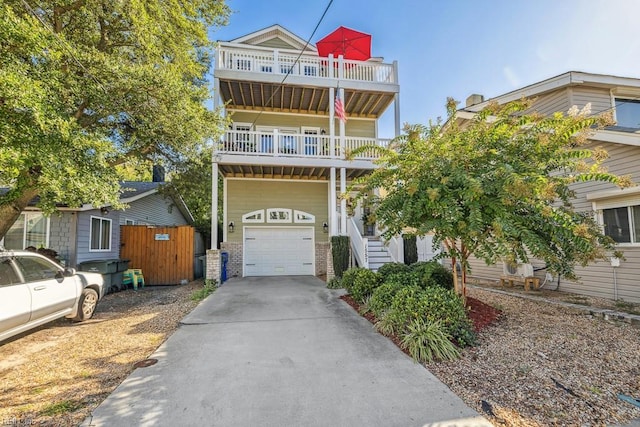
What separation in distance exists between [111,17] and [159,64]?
1.39 metres

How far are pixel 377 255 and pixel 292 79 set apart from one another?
22.2 feet

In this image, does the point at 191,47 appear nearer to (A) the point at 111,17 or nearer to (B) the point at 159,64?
(B) the point at 159,64

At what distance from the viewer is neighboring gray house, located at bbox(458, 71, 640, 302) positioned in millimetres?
6898

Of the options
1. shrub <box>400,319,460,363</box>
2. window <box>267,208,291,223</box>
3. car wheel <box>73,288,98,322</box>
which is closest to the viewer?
shrub <box>400,319,460,363</box>

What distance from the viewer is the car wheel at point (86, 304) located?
5979 millimetres

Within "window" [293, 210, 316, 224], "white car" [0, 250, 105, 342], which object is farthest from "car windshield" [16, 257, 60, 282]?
"window" [293, 210, 316, 224]

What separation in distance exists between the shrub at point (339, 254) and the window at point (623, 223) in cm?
→ 663

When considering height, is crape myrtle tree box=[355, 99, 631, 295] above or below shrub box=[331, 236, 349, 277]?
above

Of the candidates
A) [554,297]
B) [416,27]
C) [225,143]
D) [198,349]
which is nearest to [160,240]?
[225,143]

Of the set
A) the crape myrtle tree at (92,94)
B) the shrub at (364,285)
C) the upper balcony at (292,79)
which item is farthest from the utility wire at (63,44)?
the shrub at (364,285)

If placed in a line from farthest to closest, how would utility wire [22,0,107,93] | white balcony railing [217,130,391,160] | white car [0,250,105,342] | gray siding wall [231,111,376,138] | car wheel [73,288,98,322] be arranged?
gray siding wall [231,111,376,138] < white balcony railing [217,130,391,160] < car wheel [73,288,98,322] < utility wire [22,0,107,93] < white car [0,250,105,342]

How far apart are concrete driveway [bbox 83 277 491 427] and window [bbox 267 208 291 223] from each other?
6809 mm

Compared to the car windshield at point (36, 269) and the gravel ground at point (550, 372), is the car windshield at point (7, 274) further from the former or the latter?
the gravel ground at point (550, 372)

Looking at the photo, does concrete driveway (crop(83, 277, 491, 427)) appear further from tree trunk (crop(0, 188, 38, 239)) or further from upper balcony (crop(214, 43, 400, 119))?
upper balcony (crop(214, 43, 400, 119))
